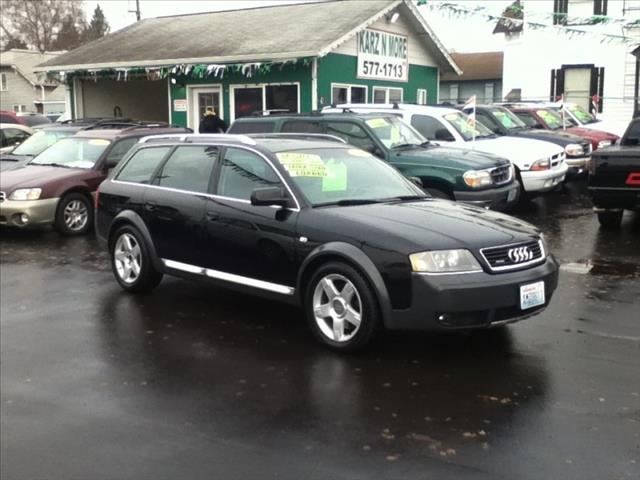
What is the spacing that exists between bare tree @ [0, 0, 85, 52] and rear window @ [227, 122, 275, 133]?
64.2 meters

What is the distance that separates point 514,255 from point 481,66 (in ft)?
160

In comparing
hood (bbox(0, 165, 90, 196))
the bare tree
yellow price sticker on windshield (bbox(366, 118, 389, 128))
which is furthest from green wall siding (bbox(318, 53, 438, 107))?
the bare tree

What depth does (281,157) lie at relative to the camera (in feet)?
20.9

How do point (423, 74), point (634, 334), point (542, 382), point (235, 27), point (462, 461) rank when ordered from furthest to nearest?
point (423, 74) < point (235, 27) < point (634, 334) < point (542, 382) < point (462, 461)

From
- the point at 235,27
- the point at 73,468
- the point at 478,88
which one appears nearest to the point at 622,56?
the point at 235,27

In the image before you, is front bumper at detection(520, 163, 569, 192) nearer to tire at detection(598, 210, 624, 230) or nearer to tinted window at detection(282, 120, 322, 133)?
tire at detection(598, 210, 624, 230)

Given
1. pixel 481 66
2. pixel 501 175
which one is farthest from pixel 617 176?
pixel 481 66

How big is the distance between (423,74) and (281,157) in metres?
17.9

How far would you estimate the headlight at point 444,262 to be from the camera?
16.9 feet

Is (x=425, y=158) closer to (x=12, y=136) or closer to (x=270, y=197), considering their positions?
(x=270, y=197)

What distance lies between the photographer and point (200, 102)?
2073cm

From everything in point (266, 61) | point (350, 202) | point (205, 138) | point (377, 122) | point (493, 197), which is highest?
point (266, 61)

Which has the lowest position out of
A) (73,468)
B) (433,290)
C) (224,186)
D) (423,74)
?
(73,468)

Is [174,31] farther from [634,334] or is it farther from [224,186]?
[634,334]
